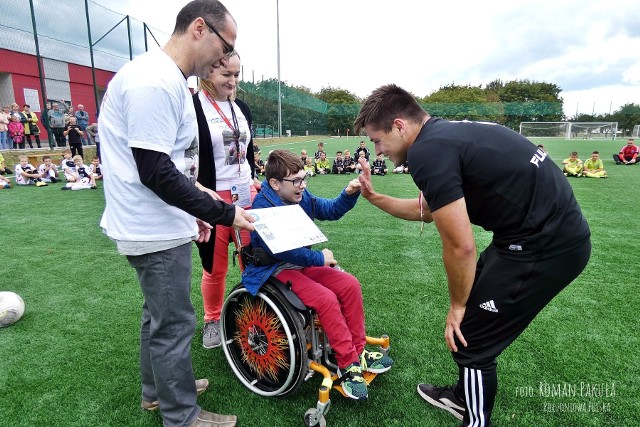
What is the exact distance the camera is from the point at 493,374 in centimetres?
184

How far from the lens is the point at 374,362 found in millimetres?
2406

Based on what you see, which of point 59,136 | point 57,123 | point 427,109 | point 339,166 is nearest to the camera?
point 339,166

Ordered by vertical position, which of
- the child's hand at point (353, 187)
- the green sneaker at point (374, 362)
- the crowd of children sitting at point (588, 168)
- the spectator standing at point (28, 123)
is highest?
the spectator standing at point (28, 123)

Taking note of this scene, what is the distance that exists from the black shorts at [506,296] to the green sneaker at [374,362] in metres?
0.66

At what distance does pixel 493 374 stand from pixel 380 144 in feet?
3.95

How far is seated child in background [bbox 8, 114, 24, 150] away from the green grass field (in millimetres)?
11568

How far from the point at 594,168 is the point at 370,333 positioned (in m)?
13.2

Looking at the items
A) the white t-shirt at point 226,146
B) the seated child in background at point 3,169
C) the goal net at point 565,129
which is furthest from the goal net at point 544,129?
the white t-shirt at point 226,146

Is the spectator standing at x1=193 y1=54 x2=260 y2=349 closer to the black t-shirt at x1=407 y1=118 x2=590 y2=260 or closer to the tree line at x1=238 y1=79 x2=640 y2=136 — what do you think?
the black t-shirt at x1=407 y1=118 x2=590 y2=260

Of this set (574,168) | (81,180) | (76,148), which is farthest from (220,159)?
(574,168)

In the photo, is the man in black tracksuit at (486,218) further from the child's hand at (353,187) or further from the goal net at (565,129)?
the goal net at (565,129)

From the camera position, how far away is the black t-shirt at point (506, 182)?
1.60m

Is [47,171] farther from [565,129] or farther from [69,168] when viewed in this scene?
[565,129]

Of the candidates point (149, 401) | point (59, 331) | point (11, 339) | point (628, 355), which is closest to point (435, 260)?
point (628, 355)
